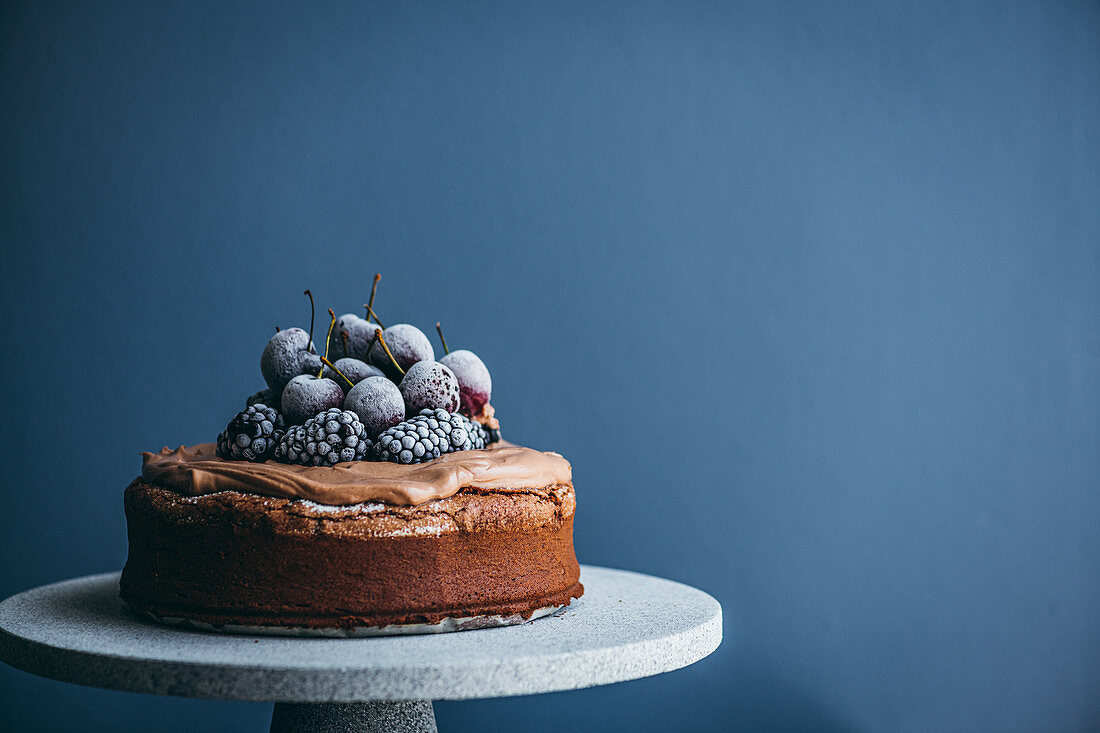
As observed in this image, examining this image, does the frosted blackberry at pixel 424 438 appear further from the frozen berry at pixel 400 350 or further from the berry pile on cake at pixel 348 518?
the frozen berry at pixel 400 350

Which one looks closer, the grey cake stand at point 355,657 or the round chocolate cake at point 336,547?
the grey cake stand at point 355,657

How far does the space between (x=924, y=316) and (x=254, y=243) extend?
203 cm

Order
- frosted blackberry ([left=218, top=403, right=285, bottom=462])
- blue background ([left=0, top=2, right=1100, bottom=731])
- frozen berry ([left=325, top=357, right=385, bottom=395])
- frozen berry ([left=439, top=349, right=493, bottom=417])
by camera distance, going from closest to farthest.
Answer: frosted blackberry ([left=218, top=403, right=285, bottom=462]) → frozen berry ([left=325, top=357, right=385, bottom=395]) → frozen berry ([left=439, top=349, right=493, bottom=417]) → blue background ([left=0, top=2, right=1100, bottom=731])

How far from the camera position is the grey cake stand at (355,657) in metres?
0.97

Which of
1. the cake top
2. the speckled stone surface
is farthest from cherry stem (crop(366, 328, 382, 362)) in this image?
the speckled stone surface

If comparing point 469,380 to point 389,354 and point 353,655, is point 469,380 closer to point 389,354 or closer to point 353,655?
point 389,354

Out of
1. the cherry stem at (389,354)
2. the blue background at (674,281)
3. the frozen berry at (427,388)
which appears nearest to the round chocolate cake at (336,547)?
the frozen berry at (427,388)

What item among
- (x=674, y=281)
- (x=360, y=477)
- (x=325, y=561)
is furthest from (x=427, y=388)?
(x=674, y=281)

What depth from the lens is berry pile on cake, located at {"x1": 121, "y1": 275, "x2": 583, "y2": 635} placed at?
4.05ft

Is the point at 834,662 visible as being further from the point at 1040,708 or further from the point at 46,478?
the point at 46,478

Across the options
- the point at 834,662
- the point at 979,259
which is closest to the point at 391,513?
the point at 834,662

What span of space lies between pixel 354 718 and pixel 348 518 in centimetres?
34

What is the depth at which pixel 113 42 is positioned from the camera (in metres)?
2.43

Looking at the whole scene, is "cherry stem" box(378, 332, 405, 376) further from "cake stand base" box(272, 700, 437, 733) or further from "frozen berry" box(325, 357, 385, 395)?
"cake stand base" box(272, 700, 437, 733)
